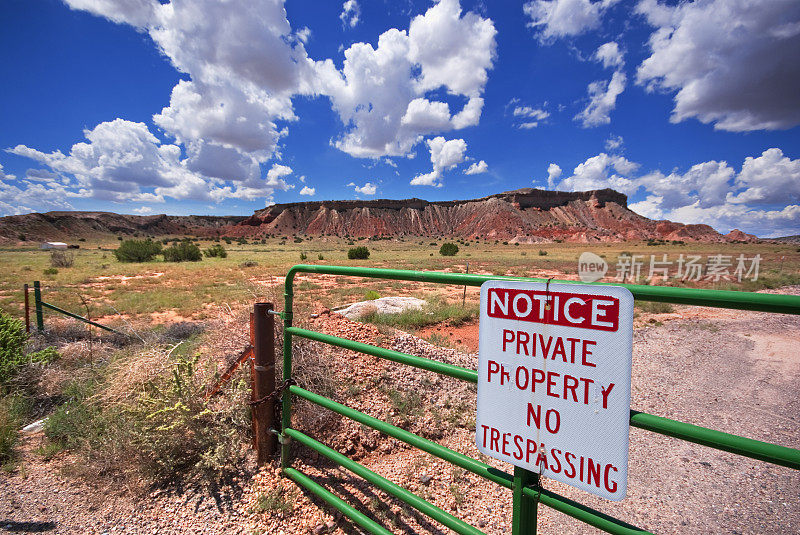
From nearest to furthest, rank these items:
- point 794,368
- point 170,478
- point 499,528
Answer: point 499,528, point 170,478, point 794,368

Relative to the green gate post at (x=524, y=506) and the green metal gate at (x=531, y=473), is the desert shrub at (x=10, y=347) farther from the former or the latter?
the green gate post at (x=524, y=506)

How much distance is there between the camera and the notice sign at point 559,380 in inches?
47.4

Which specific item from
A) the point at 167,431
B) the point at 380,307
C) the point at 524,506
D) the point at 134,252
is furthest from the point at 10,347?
the point at 134,252

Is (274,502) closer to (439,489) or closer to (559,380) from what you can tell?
(439,489)

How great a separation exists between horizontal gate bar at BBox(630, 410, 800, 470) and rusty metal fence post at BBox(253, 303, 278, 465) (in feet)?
7.61

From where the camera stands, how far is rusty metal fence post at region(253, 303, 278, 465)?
2.72 meters

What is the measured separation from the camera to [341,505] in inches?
87.9

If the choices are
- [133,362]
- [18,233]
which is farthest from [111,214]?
[133,362]

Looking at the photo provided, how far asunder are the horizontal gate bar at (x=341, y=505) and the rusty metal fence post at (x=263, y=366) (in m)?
0.37

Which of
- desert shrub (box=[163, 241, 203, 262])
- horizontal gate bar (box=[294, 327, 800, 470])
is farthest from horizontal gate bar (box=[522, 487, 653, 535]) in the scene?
desert shrub (box=[163, 241, 203, 262])

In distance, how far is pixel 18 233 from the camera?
239 feet

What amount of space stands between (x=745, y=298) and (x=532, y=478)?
0.96 metres

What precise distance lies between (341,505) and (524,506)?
1.26m

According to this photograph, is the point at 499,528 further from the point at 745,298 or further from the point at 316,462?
the point at 745,298
